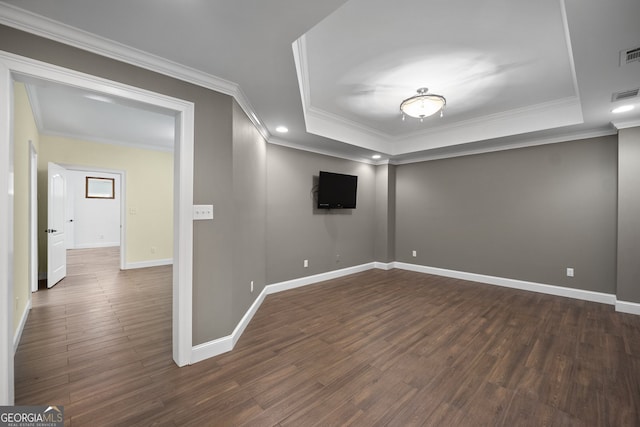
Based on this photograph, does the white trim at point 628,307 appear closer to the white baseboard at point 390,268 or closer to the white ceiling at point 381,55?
the white baseboard at point 390,268

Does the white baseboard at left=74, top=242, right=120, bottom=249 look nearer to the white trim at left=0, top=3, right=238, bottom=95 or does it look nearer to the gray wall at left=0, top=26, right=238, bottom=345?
the gray wall at left=0, top=26, right=238, bottom=345

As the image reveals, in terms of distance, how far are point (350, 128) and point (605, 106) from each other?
322 centimetres

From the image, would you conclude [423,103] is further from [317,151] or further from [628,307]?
[628,307]

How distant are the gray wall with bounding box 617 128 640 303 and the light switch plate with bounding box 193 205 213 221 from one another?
5.27 m

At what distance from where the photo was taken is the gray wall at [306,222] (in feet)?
13.9

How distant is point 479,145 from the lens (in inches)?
180

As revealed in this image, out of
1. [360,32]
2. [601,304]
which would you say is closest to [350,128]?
[360,32]

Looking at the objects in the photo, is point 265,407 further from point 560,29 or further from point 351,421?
point 560,29

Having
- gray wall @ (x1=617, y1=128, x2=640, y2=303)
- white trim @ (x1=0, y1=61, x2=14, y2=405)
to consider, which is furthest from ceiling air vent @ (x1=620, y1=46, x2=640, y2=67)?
white trim @ (x1=0, y1=61, x2=14, y2=405)

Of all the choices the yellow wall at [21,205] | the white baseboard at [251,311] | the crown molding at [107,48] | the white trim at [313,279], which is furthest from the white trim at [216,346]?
the crown molding at [107,48]

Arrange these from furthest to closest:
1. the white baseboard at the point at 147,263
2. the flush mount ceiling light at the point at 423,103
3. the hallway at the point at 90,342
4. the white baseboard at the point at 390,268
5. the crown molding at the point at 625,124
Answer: the white baseboard at the point at 147,263 < the crown molding at the point at 625,124 < the flush mount ceiling light at the point at 423,103 < the white baseboard at the point at 390,268 < the hallway at the point at 90,342

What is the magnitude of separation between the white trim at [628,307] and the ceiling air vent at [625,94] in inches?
106

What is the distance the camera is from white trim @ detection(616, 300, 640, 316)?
3.36 metres

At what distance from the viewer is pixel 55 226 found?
449 centimetres
